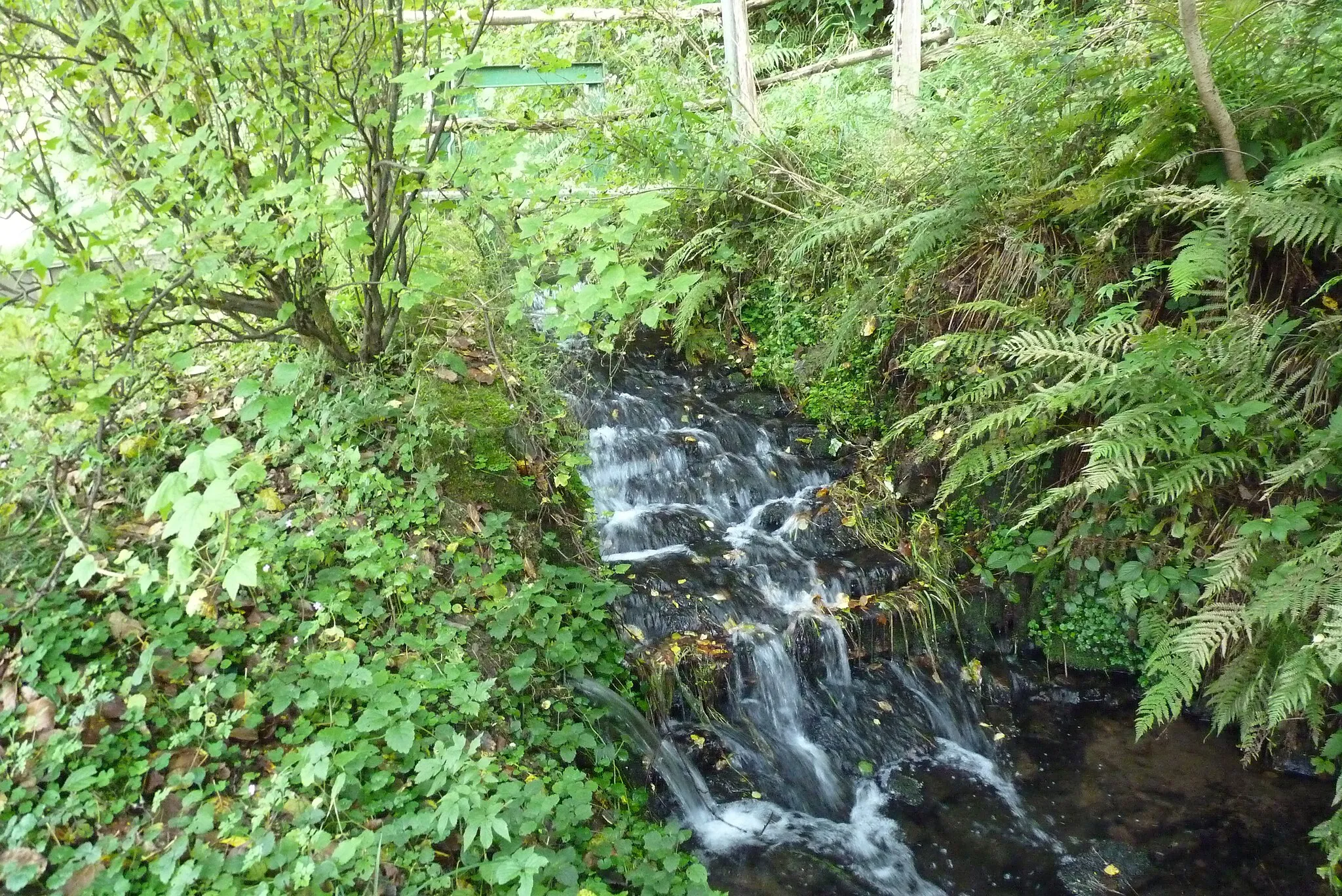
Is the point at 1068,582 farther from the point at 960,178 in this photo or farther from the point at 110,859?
the point at 110,859

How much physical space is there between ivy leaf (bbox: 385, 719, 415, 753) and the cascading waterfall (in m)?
1.02

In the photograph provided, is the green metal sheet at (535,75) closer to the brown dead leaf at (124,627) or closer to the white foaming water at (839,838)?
the brown dead leaf at (124,627)

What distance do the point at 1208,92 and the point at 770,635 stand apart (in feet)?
11.7

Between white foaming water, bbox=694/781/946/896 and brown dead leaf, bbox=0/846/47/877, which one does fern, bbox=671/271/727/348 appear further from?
brown dead leaf, bbox=0/846/47/877

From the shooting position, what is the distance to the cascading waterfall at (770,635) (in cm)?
391

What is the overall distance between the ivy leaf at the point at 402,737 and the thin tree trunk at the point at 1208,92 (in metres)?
4.46

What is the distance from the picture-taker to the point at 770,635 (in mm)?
4609

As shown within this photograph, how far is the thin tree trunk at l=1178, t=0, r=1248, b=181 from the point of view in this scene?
139 inches

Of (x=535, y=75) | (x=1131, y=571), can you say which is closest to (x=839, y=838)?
(x=1131, y=571)

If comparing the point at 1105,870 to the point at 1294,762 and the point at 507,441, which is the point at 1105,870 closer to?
the point at 1294,762

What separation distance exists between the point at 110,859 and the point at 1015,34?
590 cm

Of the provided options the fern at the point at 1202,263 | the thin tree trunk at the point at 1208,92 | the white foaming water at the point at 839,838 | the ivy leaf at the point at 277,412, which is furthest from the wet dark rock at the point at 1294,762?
the ivy leaf at the point at 277,412

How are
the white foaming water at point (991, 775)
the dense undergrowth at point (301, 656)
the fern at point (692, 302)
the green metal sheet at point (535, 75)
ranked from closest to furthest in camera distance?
the dense undergrowth at point (301, 656) < the white foaming water at point (991, 775) < the green metal sheet at point (535, 75) < the fern at point (692, 302)

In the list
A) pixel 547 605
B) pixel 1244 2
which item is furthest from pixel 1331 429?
pixel 547 605
